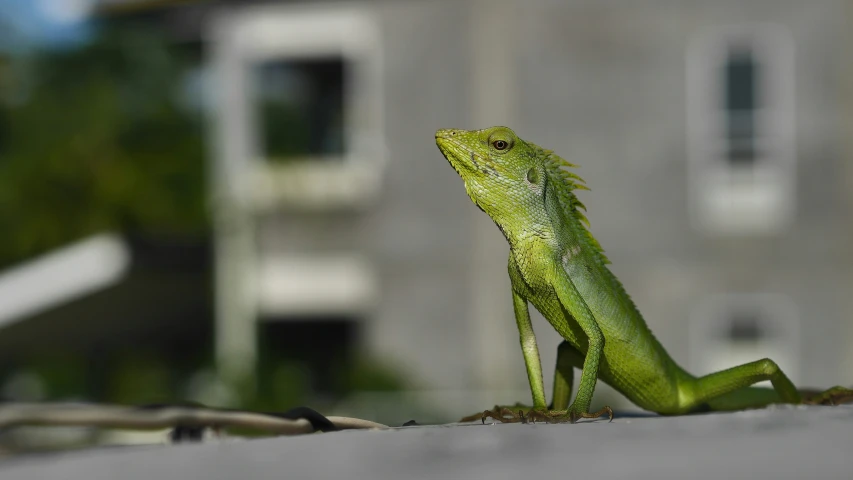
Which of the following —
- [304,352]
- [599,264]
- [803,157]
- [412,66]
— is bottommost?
[304,352]

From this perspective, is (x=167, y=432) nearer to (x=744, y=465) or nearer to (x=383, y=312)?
(x=744, y=465)

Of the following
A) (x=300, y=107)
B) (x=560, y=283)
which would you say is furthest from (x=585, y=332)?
(x=300, y=107)

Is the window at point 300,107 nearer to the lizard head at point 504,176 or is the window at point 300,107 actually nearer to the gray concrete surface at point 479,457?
the lizard head at point 504,176

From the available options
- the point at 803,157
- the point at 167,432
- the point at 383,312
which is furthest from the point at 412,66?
the point at 167,432

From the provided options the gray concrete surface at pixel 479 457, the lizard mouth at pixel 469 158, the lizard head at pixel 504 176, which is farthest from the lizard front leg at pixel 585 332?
the gray concrete surface at pixel 479 457

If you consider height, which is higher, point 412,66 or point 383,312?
point 412,66

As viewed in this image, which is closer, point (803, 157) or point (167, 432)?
point (167, 432)
